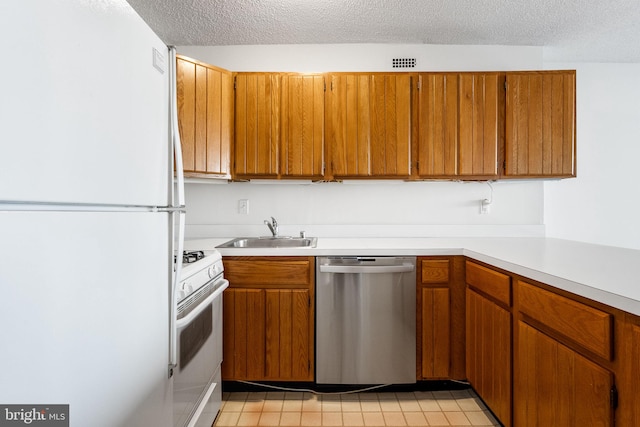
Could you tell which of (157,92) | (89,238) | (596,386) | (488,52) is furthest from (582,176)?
(89,238)

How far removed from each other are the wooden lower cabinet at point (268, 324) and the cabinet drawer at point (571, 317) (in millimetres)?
1189

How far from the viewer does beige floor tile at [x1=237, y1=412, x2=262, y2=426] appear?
75.2 inches

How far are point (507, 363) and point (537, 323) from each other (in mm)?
356

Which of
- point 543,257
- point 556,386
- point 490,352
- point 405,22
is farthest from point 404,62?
point 556,386

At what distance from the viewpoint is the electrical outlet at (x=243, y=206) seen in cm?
280

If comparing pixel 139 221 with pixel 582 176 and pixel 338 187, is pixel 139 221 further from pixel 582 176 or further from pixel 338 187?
pixel 582 176

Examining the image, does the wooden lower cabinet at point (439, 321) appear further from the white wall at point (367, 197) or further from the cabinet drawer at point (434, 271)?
the white wall at point (367, 197)

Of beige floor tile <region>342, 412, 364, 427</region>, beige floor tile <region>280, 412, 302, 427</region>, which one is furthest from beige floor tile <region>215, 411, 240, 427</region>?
beige floor tile <region>342, 412, 364, 427</region>

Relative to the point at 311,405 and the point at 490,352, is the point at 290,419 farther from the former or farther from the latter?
the point at 490,352

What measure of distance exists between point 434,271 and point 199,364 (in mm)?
1442

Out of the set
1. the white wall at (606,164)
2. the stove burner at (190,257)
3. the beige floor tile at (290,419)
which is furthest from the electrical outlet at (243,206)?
the white wall at (606,164)

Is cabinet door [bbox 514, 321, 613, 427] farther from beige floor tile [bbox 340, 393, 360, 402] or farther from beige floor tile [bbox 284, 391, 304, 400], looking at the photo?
beige floor tile [bbox 284, 391, 304, 400]

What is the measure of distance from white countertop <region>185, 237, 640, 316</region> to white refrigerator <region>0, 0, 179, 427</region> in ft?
4.14

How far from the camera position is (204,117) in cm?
236
